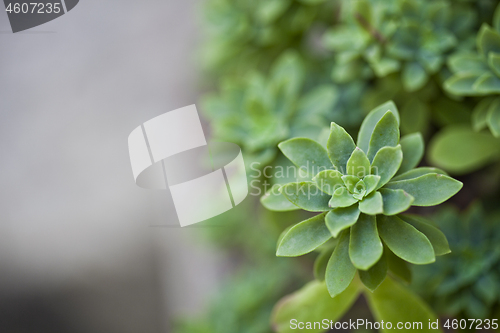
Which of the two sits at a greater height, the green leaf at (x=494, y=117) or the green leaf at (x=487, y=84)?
the green leaf at (x=487, y=84)

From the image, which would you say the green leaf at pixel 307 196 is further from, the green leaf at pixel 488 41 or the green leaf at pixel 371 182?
the green leaf at pixel 488 41

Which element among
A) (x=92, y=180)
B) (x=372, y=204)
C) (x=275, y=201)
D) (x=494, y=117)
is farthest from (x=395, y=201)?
(x=92, y=180)

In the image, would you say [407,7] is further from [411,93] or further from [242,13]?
[242,13]

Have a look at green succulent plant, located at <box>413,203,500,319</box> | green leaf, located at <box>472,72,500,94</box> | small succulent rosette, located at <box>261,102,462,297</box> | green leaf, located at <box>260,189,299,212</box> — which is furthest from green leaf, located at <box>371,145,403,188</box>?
green succulent plant, located at <box>413,203,500,319</box>

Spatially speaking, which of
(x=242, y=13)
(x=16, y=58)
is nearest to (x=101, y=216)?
(x=16, y=58)

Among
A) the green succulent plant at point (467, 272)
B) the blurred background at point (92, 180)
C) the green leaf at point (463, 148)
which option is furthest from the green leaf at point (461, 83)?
the blurred background at point (92, 180)

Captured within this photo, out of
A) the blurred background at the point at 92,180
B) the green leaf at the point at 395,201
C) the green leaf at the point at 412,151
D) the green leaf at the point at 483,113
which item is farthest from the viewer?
the blurred background at the point at 92,180

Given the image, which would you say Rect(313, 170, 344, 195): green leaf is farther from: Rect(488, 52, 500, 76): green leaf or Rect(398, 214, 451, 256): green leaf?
Rect(488, 52, 500, 76): green leaf
